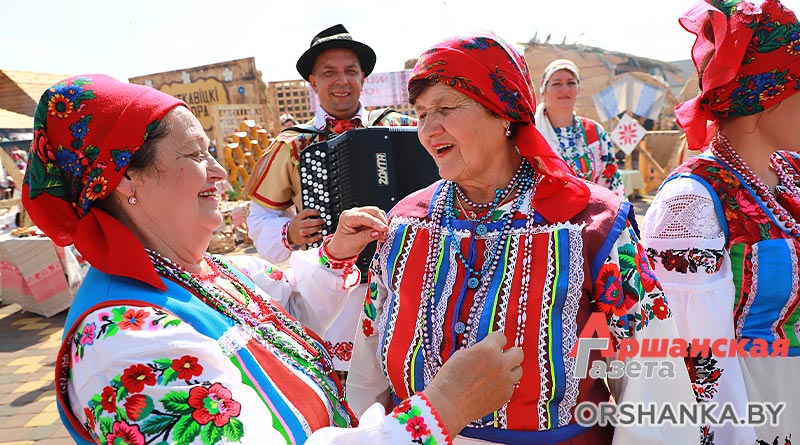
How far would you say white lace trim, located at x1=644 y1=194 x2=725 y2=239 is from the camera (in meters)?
1.96

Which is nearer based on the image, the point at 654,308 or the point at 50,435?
the point at 654,308

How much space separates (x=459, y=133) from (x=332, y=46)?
186 cm

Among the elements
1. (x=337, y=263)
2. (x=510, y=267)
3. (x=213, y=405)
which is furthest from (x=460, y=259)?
(x=213, y=405)

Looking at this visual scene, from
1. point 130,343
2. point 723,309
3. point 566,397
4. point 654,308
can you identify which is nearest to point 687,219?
point 723,309

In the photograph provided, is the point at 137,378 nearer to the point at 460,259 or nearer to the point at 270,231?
the point at 460,259

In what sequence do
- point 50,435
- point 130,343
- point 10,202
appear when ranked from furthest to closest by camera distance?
point 10,202 → point 50,435 → point 130,343

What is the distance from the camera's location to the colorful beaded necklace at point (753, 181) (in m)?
1.99

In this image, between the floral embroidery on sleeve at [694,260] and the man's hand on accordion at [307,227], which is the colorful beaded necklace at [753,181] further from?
the man's hand on accordion at [307,227]

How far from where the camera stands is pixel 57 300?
21.9 ft

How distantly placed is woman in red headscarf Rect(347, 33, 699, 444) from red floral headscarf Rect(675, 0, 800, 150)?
834 mm

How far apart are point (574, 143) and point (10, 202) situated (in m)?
9.53

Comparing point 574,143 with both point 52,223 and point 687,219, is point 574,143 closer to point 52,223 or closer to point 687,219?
point 687,219

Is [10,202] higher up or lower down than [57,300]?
higher up

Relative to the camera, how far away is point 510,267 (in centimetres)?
158
